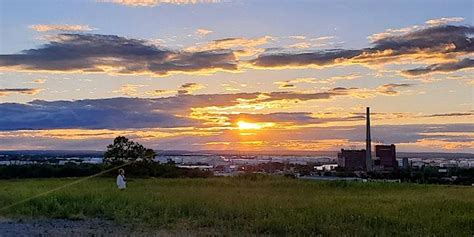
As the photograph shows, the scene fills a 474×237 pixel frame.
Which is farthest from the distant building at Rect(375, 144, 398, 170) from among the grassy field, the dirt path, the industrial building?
the dirt path

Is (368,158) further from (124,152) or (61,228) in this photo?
(61,228)

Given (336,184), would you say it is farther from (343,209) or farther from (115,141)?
Result: (115,141)

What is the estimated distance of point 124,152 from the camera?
4522 centimetres

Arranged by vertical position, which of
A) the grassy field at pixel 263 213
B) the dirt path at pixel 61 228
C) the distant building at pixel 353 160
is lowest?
the dirt path at pixel 61 228

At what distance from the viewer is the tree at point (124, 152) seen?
45062 mm

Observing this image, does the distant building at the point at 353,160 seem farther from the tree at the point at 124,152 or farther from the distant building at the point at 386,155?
the tree at the point at 124,152

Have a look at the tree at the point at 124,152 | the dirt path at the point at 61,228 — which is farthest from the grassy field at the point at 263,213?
the tree at the point at 124,152

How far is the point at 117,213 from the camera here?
17.3 meters

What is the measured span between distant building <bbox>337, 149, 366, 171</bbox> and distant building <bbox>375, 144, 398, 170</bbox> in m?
1.76

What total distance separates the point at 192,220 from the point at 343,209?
4.47 m

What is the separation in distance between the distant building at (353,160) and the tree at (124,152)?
1059 inches

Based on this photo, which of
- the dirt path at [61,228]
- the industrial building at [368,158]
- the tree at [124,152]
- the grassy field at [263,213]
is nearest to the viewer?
the dirt path at [61,228]

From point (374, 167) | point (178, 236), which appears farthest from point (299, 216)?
point (374, 167)

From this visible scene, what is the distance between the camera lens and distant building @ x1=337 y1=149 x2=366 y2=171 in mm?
67006
